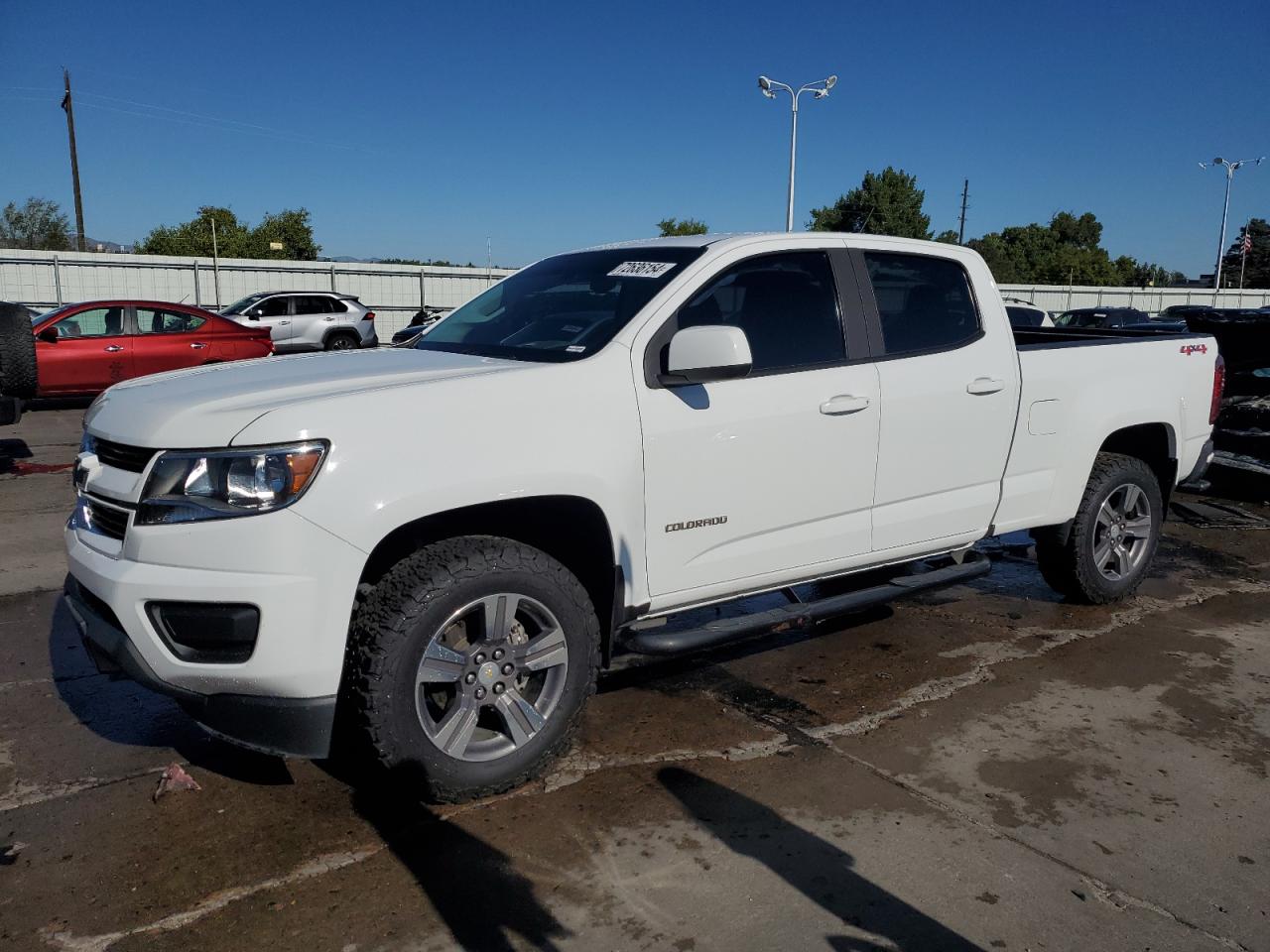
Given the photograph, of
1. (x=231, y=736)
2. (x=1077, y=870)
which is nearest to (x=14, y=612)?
(x=231, y=736)

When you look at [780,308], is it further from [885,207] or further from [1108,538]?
[885,207]

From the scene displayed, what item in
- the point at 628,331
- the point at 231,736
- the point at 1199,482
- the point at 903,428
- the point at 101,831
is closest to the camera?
the point at 231,736

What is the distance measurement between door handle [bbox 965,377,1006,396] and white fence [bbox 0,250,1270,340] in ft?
90.7

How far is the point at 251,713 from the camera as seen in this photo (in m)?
2.84

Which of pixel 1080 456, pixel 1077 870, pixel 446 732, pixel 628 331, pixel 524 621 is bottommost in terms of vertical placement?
pixel 1077 870

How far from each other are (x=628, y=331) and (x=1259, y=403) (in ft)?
23.0

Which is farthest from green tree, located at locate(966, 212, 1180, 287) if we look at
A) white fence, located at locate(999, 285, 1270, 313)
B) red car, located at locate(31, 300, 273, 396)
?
red car, located at locate(31, 300, 273, 396)

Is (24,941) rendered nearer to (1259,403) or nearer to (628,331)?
(628,331)

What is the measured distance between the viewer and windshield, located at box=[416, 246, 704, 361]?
366cm

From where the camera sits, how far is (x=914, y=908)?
107 inches

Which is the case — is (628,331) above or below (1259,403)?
above

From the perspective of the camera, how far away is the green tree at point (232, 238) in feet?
199

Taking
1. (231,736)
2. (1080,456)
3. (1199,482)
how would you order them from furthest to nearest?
1. (1199,482)
2. (1080,456)
3. (231,736)

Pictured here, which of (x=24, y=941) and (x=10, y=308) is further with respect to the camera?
(x=10, y=308)
